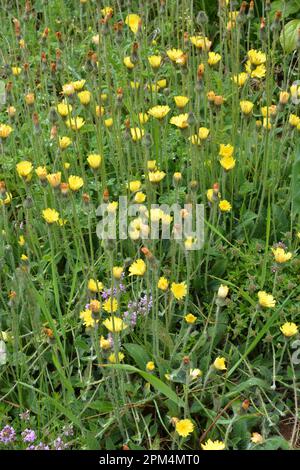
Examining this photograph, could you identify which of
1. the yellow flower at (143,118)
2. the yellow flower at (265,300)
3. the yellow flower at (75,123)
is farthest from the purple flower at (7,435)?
the yellow flower at (143,118)

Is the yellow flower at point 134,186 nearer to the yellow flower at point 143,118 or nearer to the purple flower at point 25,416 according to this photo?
the yellow flower at point 143,118

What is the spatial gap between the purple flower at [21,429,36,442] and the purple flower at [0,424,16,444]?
0.03 m

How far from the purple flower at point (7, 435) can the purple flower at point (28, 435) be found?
0.03m

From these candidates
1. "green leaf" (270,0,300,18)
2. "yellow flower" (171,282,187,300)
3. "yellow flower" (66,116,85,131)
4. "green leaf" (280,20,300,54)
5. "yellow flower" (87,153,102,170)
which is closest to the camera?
"yellow flower" (171,282,187,300)

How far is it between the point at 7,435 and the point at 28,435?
5 cm

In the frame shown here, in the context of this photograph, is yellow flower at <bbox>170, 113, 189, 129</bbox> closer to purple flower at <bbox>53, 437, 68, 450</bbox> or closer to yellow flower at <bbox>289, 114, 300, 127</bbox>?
yellow flower at <bbox>289, 114, 300, 127</bbox>

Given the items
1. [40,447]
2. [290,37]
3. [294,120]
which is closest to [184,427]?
[40,447]

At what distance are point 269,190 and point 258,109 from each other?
75 cm

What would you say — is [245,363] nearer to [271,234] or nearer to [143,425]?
[143,425]

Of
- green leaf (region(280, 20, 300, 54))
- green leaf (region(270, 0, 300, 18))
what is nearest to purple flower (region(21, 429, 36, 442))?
green leaf (region(280, 20, 300, 54))

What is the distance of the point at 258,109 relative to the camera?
9.48 feet

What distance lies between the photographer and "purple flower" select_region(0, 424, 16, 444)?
5.74 feet

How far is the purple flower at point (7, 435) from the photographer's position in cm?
175
